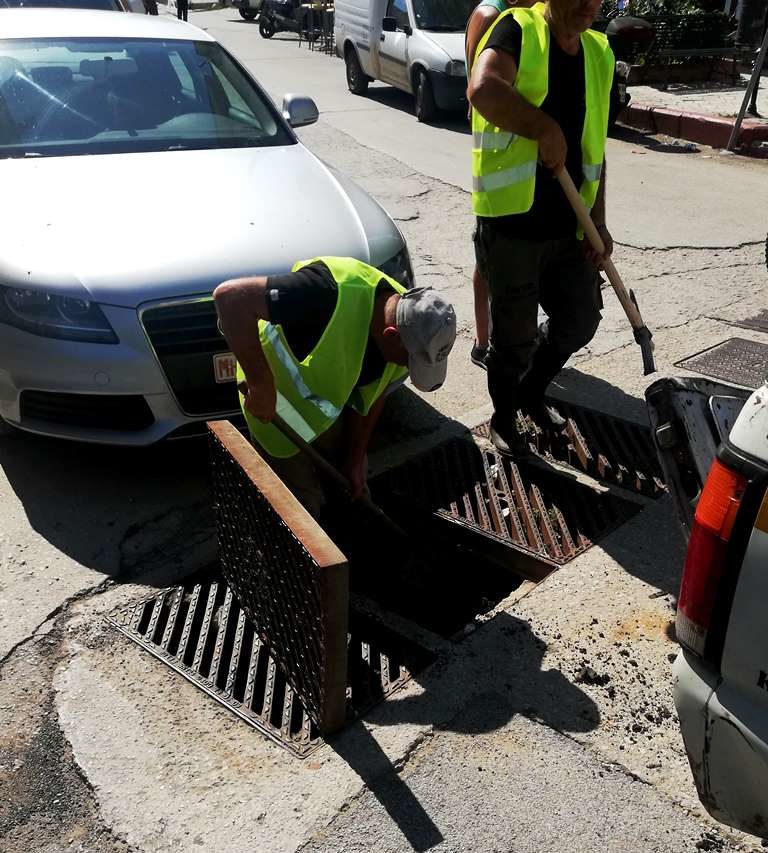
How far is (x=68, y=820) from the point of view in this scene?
2.48 metres

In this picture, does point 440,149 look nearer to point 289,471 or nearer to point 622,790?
point 289,471

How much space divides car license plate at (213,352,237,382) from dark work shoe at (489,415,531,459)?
1.19 meters

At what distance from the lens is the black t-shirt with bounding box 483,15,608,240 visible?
148 inches

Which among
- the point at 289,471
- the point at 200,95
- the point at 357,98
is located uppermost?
the point at 200,95

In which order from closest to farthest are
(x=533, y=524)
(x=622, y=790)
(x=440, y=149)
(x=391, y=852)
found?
(x=391, y=852) < (x=622, y=790) < (x=533, y=524) < (x=440, y=149)

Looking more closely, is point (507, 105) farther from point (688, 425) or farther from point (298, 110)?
point (298, 110)

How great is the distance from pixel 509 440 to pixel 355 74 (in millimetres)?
11161

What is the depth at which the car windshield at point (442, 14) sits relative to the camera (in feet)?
39.2

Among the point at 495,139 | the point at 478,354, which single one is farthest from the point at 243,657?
the point at 478,354

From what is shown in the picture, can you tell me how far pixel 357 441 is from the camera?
3299mm

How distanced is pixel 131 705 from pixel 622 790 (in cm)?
139

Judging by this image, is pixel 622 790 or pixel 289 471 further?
pixel 289 471

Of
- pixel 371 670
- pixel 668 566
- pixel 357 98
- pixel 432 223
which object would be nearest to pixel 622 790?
pixel 371 670

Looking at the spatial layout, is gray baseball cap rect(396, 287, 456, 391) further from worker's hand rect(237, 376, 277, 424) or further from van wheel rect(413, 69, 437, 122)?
van wheel rect(413, 69, 437, 122)
